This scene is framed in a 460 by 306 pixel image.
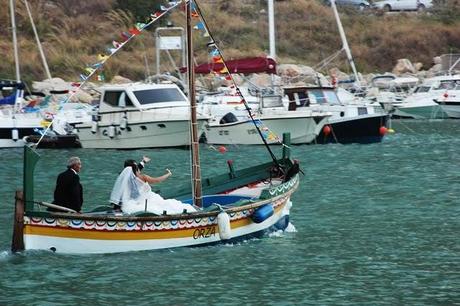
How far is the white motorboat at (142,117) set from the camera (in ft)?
148

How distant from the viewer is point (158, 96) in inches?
1802

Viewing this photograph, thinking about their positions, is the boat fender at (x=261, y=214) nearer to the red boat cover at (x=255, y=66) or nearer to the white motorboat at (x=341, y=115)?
the white motorboat at (x=341, y=115)

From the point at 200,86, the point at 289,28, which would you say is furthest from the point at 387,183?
the point at 289,28

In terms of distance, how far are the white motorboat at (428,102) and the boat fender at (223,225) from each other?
41248 mm

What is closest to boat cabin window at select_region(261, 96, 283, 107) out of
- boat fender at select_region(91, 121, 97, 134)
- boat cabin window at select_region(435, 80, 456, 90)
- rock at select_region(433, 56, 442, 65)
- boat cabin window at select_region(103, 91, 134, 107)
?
boat cabin window at select_region(103, 91, 134, 107)

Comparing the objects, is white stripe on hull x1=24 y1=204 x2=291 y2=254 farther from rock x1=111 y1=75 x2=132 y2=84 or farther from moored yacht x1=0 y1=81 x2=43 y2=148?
rock x1=111 y1=75 x2=132 y2=84

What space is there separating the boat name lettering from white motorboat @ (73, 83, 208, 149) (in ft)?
72.5

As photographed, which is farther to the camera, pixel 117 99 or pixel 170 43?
pixel 170 43

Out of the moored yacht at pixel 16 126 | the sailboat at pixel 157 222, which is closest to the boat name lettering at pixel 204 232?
the sailboat at pixel 157 222

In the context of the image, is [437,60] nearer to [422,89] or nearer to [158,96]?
[422,89]

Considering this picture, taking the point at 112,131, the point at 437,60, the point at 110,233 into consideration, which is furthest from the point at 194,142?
the point at 437,60

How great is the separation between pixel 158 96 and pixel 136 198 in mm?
23144

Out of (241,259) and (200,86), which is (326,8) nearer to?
(200,86)

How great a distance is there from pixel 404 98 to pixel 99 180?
3132 centimetres
